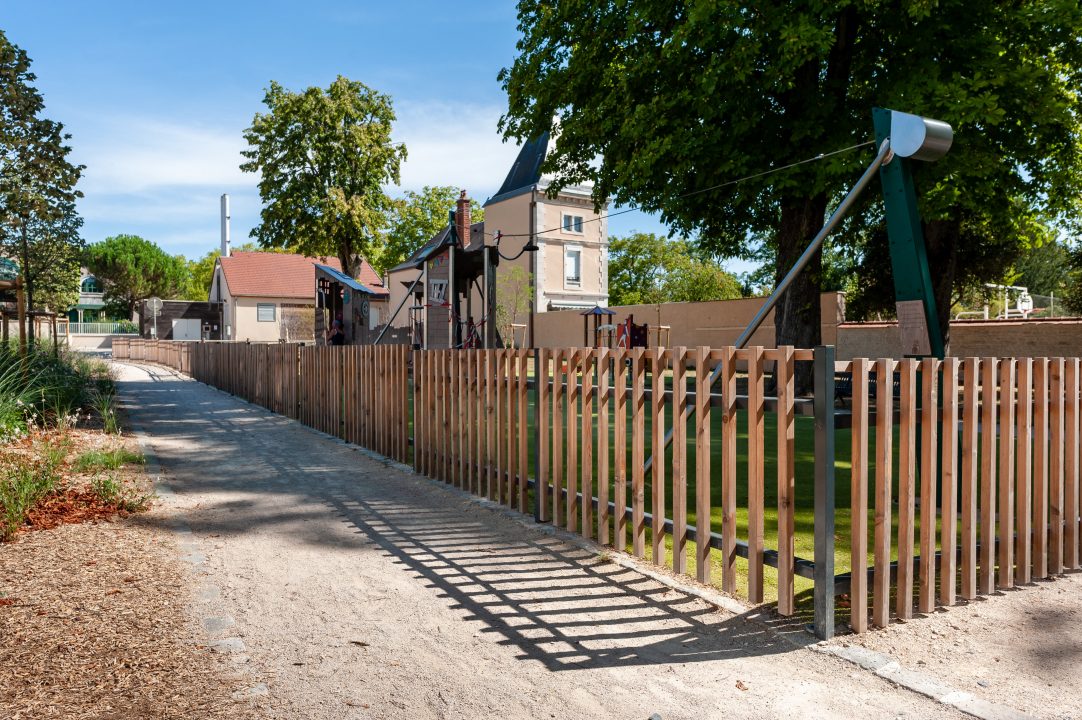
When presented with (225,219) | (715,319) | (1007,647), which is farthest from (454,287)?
(225,219)

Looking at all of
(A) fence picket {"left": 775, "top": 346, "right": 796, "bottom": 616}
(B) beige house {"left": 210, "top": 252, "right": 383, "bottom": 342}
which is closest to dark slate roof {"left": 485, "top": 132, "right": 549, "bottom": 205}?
(B) beige house {"left": 210, "top": 252, "right": 383, "bottom": 342}

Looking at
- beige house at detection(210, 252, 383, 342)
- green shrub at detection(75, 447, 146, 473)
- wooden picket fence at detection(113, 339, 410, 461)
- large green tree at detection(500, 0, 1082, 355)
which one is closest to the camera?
green shrub at detection(75, 447, 146, 473)

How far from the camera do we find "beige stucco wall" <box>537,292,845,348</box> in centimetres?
2948

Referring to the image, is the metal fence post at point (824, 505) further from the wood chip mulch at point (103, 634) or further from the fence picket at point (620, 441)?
the wood chip mulch at point (103, 634)

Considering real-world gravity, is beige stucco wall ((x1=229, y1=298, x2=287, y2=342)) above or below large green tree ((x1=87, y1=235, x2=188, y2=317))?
below

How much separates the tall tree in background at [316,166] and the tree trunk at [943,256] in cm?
2398

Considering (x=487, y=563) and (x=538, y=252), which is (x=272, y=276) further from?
(x=487, y=563)

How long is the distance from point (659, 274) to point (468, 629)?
203 ft

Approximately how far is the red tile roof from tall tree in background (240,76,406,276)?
24.1 metres

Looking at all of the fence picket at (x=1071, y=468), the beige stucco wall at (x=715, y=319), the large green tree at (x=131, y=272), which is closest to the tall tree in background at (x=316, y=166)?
the beige stucco wall at (x=715, y=319)

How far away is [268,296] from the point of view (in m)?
61.1

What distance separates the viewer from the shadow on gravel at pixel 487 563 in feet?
12.6

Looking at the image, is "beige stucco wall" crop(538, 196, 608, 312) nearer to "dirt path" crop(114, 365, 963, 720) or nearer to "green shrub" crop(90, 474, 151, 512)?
"green shrub" crop(90, 474, 151, 512)

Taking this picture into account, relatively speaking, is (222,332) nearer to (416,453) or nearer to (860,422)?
(416,453)
